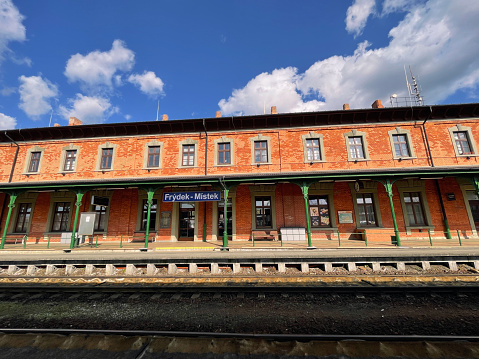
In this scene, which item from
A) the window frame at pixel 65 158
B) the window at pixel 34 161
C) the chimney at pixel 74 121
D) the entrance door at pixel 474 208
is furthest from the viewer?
the chimney at pixel 74 121

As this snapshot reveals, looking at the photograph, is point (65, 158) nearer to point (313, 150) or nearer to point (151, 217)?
point (151, 217)

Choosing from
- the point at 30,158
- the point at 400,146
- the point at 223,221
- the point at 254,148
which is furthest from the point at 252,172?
the point at 30,158

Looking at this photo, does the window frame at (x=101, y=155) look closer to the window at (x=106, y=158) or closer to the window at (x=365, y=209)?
the window at (x=106, y=158)

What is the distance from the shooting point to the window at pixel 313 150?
13.1 meters

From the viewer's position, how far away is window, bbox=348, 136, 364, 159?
511 inches

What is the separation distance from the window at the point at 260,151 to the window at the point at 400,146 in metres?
8.15

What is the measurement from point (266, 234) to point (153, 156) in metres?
9.15

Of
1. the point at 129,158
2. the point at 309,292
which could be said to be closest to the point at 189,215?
the point at 129,158

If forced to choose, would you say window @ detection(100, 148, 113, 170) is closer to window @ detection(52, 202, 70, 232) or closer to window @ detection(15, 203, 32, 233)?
window @ detection(52, 202, 70, 232)

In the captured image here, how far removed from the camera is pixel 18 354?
2.95m

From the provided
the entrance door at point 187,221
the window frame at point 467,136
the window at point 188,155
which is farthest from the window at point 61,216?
the window frame at point 467,136

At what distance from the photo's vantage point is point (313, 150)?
43.3ft

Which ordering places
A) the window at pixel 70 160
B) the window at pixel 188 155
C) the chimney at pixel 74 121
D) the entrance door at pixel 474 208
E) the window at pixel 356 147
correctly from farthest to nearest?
the chimney at pixel 74 121, the window at pixel 70 160, the window at pixel 188 155, the window at pixel 356 147, the entrance door at pixel 474 208

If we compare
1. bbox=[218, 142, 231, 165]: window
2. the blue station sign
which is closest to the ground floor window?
the blue station sign
